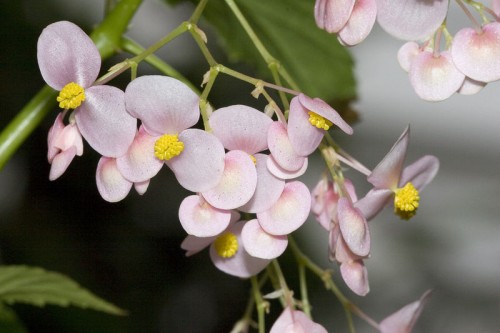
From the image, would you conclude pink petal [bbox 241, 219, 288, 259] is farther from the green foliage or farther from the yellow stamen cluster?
the green foliage

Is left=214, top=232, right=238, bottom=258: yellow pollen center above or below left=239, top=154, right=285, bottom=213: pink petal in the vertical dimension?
below

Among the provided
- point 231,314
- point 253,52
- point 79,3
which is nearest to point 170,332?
point 231,314

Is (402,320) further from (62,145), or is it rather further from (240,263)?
(62,145)

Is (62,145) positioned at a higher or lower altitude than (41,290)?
higher

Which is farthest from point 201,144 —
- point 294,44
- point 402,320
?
point 294,44

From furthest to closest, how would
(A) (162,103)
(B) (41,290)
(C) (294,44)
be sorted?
(C) (294,44)
(B) (41,290)
(A) (162,103)

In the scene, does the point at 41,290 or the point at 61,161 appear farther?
the point at 41,290

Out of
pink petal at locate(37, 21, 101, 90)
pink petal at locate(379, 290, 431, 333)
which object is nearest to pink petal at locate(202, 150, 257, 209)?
pink petal at locate(37, 21, 101, 90)
